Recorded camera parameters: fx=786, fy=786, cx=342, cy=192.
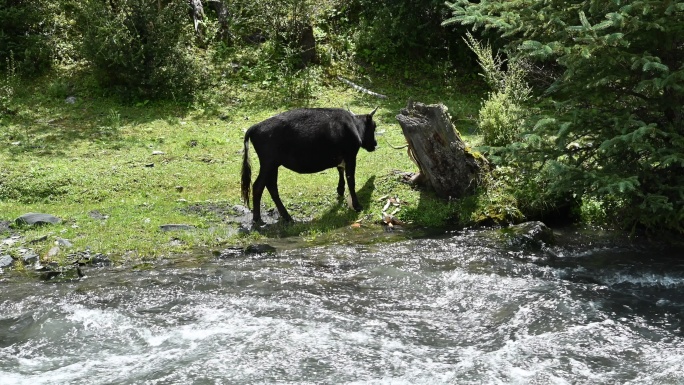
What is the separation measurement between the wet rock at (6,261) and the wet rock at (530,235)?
7.73m

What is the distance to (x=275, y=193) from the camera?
13883mm

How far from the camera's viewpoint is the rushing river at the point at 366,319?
858cm

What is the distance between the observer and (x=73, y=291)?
10953mm

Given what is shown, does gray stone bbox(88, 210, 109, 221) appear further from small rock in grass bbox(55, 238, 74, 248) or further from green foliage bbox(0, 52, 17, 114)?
green foliage bbox(0, 52, 17, 114)

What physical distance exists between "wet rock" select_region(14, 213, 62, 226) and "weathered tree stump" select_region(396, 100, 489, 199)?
6374mm

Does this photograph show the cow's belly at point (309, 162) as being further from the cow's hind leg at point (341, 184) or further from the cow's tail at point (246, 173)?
the cow's tail at point (246, 173)

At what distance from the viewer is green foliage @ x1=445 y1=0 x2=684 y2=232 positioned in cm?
1070

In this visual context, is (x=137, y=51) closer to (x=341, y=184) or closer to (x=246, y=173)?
(x=246, y=173)

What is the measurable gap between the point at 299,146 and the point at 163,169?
12.4 ft

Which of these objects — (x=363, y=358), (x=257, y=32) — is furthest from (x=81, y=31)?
(x=363, y=358)

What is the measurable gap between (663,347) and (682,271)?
111 inches

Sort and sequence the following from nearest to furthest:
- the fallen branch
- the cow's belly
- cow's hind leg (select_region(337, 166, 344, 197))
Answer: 1. the cow's belly
2. cow's hind leg (select_region(337, 166, 344, 197))
3. the fallen branch

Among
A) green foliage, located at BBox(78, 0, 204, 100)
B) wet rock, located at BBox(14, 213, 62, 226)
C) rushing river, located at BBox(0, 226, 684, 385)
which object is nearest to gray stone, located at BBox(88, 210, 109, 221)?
wet rock, located at BBox(14, 213, 62, 226)

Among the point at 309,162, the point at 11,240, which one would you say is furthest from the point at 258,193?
the point at 11,240
